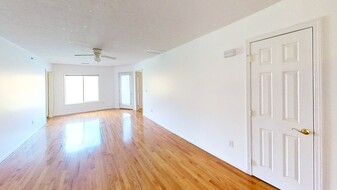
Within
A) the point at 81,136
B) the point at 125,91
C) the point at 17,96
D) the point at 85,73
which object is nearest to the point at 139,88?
the point at 125,91

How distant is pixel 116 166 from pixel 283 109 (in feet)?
9.17

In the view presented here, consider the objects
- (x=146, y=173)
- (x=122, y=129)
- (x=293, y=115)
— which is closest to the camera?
(x=293, y=115)

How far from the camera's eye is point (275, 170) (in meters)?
2.27

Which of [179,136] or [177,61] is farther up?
[177,61]

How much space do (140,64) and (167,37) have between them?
4414mm

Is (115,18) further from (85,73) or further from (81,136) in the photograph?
(85,73)

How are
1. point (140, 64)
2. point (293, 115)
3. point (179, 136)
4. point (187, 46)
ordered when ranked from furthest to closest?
point (140, 64) < point (179, 136) < point (187, 46) < point (293, 115)

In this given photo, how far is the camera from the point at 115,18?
253cm

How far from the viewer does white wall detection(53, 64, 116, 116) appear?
26.0 ft

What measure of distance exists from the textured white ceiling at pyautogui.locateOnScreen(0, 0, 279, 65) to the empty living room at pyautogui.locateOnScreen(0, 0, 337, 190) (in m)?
0.02

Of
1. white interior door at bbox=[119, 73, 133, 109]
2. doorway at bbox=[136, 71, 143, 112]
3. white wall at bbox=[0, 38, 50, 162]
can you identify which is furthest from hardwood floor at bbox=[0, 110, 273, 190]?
white interior door at bbox=[119, 73, 133, 109]

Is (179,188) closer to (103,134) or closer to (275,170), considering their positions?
(275,170)

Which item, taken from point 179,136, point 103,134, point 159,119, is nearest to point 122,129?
point 103,134

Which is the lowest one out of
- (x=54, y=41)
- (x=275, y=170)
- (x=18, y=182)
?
(x=18, y=182)
